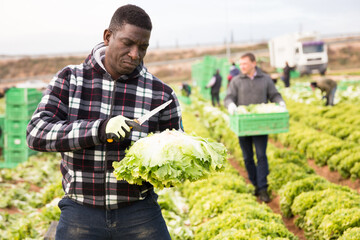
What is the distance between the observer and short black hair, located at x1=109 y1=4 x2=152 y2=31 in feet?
7.52

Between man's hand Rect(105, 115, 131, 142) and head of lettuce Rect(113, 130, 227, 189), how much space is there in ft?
0.73

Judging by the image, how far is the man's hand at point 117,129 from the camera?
2.04 meters

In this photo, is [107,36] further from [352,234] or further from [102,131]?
[352,234]

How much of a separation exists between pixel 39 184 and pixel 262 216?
582cm

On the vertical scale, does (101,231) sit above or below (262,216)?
above

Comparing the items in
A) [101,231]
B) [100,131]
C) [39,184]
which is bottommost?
[39,184]

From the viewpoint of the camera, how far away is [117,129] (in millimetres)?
2041

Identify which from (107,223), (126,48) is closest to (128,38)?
(126,48)

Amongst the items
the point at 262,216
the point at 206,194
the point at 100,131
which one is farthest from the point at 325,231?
the point at 100,131

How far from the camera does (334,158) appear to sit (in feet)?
25.8

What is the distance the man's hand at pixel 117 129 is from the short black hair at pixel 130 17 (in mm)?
619

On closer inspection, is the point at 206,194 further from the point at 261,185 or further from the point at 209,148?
the point at 209,148

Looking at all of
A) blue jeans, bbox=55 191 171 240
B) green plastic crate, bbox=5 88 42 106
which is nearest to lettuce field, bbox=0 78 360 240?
blue jeans, bbox=55 191 171 240

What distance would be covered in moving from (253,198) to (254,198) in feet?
0.11
